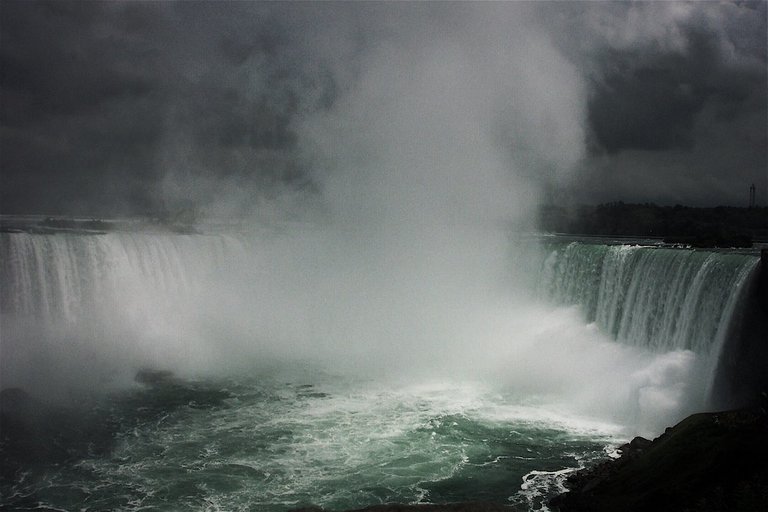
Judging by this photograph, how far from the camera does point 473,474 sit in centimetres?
962

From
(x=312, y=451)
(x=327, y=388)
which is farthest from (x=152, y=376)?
(x=312, y=451)

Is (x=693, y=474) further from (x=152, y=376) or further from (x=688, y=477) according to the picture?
(x=152, y=376)

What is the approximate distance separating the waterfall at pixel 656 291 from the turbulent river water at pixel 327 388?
0.16ft

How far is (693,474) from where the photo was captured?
7.28 metres

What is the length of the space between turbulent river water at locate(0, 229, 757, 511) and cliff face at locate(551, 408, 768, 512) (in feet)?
3.21

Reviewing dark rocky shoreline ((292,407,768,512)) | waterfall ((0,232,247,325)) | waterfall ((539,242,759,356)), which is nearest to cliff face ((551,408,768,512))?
dark rocky shoreline ((292,407,768,512))

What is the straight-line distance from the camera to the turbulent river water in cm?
938

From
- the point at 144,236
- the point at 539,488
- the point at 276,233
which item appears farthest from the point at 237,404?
the point at 276,233

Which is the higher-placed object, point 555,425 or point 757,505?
point 757,505

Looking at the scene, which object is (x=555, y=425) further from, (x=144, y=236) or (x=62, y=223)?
(x=62, y=223)

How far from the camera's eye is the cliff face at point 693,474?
6859 mm

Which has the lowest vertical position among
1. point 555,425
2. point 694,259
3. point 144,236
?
point 555,425

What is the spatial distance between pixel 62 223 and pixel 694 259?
2600 centimetres

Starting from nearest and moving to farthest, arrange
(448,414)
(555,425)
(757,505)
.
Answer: (757,505) < (555,425) < (448,414)
